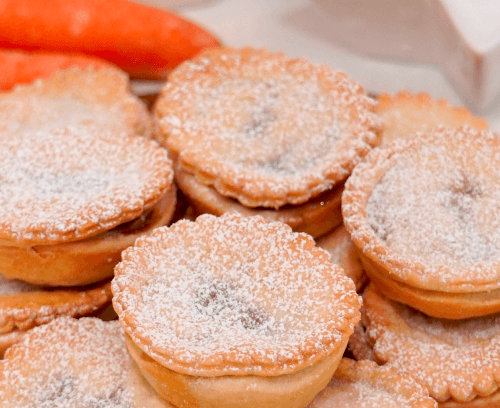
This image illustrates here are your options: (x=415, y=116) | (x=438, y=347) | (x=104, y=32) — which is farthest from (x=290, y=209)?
(x=104, y=32)

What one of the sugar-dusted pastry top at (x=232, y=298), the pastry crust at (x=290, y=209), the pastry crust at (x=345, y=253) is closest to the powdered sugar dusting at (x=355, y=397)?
the sugar-dusted pastry top at (x=232, y=298)

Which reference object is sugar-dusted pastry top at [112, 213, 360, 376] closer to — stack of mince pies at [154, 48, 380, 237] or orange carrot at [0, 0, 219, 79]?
stack of mince pies at [154, 48, 380, 237]

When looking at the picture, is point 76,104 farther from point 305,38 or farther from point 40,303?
point 305,38

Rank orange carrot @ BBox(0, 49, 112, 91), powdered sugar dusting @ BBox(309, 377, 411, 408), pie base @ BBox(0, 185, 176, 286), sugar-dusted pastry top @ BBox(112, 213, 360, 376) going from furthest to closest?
1. orange carrot @ BBox(0, 49, 112, 91)
2. pie base @ BBox(0, 185, 176, 286)
3. powdered sugar dusting @ BBox(309, 377, 411, 408)
4. sugar-dusted pastry top @ BBox(112, 213, 360, 376)

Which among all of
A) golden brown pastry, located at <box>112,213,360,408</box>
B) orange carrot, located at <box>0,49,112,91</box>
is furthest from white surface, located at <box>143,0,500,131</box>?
golden brown pastry, located at <box>112,213,360,408</box>

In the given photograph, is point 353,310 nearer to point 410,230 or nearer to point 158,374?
point 410,230

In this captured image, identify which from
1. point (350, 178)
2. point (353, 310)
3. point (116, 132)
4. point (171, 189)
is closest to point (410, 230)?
point (350, 178)

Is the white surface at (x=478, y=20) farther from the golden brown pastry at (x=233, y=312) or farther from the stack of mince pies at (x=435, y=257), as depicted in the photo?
the golden brown pastry at (x=233, y=312)
